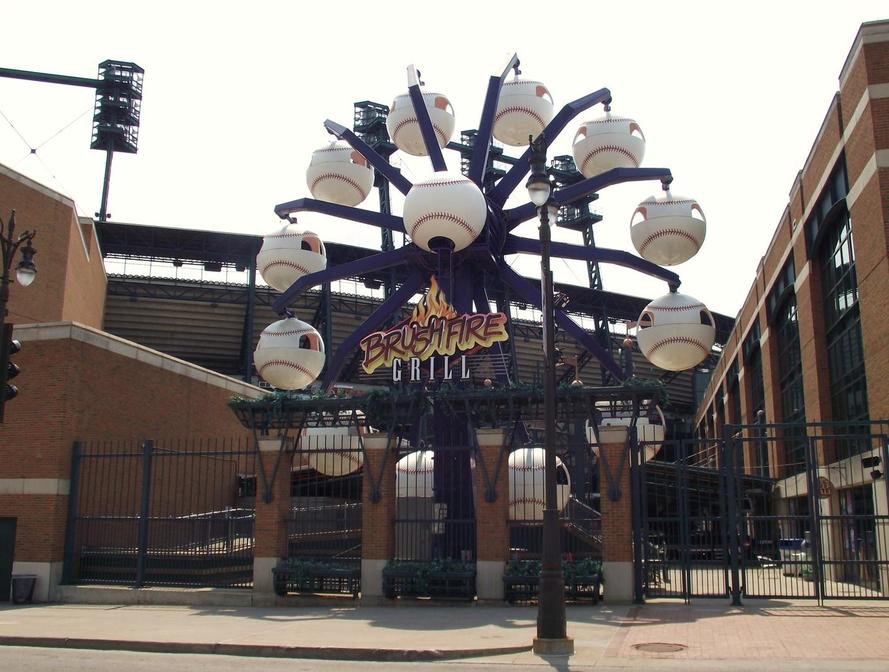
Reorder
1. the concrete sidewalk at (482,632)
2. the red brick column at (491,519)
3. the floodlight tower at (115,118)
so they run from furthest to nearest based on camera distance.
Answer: the floodlight tower at (115,118), the red brick column at (491,519), the concrete sidewalk at (482,632)

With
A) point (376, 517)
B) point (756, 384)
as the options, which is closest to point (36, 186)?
point (376, 517)

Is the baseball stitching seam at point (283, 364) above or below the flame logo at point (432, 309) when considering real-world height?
below

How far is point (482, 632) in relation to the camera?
45.5 feet

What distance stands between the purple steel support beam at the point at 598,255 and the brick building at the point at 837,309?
3914 mm

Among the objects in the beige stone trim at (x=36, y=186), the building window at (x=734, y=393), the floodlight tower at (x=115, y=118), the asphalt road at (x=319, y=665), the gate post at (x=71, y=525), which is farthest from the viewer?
the floodlight tower at (x=115, y=118)

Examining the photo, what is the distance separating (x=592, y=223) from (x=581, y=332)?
31.3 m

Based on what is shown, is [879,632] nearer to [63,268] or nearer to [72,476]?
[72,476]

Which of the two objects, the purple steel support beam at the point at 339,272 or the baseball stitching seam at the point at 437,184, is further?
the purple steel support beam at the point at 339,272

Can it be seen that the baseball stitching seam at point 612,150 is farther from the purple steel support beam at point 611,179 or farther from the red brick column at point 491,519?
the red brick column at point 491,519

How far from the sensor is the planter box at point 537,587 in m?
16.9

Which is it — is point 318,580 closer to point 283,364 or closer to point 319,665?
point 283,364

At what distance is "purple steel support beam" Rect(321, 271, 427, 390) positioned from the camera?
21.6 meters

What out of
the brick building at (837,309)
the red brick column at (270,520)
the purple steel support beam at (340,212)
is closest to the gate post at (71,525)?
the red brick column at (270,520)

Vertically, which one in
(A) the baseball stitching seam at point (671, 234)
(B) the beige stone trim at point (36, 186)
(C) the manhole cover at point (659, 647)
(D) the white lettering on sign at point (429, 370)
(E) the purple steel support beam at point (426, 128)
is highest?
(B) the beige stone trim at point (36, 186)
